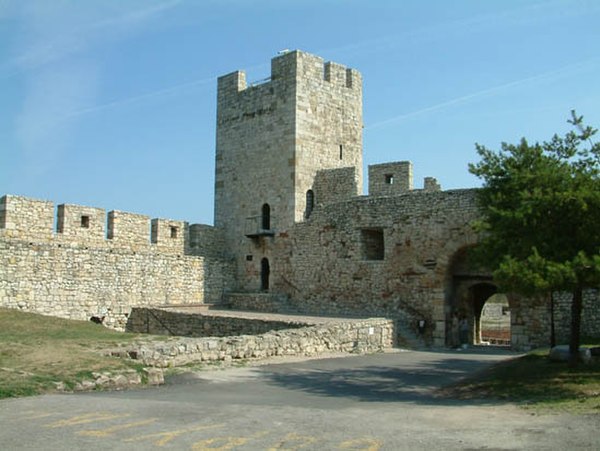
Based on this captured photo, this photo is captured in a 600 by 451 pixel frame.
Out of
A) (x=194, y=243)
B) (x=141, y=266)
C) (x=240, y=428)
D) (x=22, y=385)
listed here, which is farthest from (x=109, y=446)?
(x=194, y=243)

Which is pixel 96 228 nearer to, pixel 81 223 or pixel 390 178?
pixel 81 223

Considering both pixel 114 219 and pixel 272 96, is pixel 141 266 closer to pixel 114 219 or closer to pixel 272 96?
pixel 114 219

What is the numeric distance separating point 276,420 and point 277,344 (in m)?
6.73

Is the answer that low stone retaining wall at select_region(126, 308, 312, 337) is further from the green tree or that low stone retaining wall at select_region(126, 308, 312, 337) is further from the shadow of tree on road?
the green tree

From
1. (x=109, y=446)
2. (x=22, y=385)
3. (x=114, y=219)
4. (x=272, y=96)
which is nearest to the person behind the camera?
(x=109, y=446)

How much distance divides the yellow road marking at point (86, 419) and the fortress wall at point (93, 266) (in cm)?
1187

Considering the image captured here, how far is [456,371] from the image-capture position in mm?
13039

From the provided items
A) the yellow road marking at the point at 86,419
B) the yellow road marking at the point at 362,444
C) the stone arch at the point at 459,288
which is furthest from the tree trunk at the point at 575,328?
the yellow road marking at the point at 86,419

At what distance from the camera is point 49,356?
10602mm

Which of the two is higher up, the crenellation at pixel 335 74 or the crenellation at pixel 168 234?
the crenellation at pixel 335 74

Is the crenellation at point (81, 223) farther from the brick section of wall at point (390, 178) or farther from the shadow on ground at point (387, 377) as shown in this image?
the shadow on ground at point (387, 377)

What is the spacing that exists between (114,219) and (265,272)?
19.6 ft

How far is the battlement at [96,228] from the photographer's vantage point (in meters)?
18.6

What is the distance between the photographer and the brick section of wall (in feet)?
70.7
